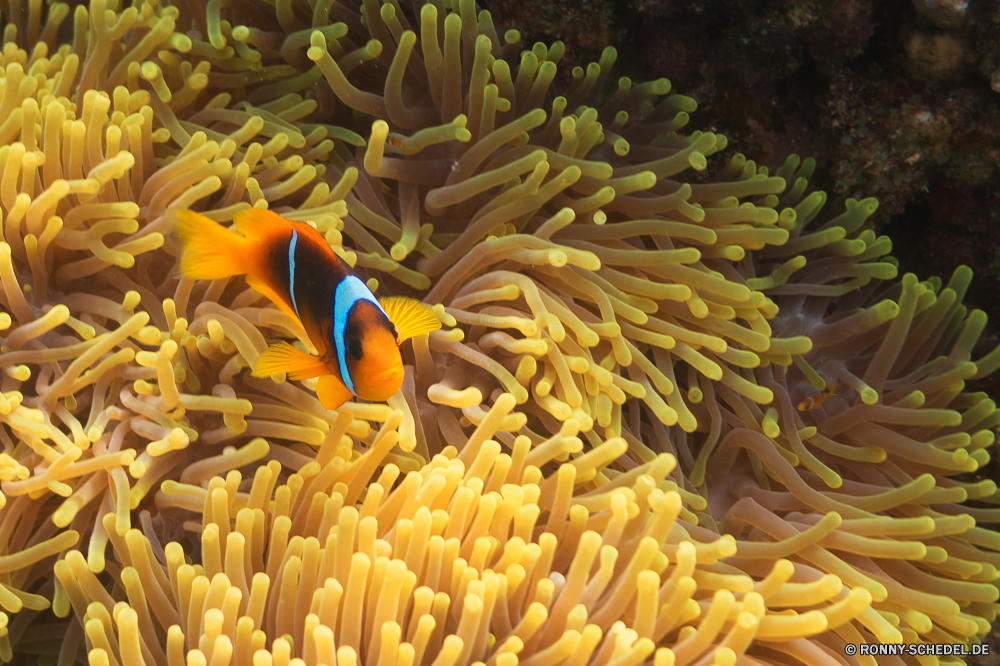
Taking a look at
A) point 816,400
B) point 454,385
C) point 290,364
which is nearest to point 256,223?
point 290,364

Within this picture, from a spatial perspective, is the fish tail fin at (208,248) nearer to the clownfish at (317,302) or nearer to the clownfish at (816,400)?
the clownfish at (317,302)

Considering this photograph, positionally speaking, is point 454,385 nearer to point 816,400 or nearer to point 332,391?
point 332,391

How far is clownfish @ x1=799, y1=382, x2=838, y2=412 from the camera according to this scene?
1.40m

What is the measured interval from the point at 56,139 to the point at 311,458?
0.64 metres

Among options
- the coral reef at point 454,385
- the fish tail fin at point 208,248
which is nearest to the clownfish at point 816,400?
the coral reef at point 454,385

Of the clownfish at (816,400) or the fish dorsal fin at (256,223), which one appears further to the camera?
the clownfish at (816,400)

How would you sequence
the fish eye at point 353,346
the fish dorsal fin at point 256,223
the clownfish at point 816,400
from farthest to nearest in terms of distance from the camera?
the clownfish at point 816,400 < the fish dorsal fin at point 256,223 < the fish eye at point 353,346

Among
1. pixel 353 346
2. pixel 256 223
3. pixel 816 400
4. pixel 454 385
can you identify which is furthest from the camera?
pixel 816 400

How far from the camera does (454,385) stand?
1.21 m

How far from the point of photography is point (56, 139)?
109cm

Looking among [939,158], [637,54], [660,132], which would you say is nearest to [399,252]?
[660,132]

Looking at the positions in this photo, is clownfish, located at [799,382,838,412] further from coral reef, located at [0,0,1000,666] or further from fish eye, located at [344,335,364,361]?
fish eye, located at [344,335,364,361]

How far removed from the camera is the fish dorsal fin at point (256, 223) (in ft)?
2.98

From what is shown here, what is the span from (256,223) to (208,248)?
0.27 feet
